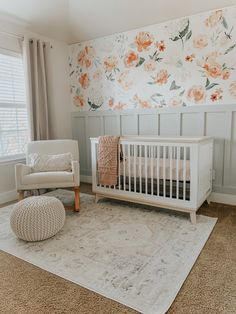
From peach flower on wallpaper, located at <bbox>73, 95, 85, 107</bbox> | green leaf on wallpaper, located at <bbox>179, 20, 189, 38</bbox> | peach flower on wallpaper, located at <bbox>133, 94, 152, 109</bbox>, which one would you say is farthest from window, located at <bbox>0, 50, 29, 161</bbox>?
green leaf on wallpaper, located at <bbox>179, 20, 189, 38</bbox>

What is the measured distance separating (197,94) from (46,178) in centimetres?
201

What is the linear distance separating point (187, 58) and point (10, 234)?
8.87ft

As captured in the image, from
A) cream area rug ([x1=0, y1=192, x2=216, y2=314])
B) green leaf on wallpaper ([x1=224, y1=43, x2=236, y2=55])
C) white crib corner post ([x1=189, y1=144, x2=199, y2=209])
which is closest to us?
cream area rug ([x1=0, y1=192, x2=216, y2=314])

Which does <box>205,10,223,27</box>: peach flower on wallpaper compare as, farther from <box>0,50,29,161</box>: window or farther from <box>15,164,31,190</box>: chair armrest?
<box>15,164,31,190</box>: chair armrest

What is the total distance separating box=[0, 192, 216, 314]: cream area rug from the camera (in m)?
1.42

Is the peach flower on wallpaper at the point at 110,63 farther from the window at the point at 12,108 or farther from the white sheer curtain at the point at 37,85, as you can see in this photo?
the window at the point at 12,108

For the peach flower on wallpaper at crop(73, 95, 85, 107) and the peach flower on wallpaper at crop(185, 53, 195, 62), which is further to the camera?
the peach flower on wallpaper at crop(73, 95, 85, 107)

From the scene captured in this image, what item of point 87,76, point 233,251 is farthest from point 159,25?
point 233,251

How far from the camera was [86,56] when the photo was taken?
12.2 ft

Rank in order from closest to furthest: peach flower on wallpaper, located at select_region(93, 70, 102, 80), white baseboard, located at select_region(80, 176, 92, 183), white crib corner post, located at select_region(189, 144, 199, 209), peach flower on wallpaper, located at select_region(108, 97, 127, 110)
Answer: white crib corner post, located at select_region(189, 144, 199, 209) < peach flower on wallpaper, located at select_region(108, 97, 127, 110) < peach flower on wallpaper, located at select_region(93, 70, 102, 80) < white baseboard, located at select_region(80, 176, 92, 183)

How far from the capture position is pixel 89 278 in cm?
152

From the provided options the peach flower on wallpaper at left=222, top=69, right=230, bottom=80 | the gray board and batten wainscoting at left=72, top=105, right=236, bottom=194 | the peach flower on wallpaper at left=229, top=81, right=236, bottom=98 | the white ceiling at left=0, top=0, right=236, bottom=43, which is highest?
the white ceiling at left=0, top=0, right=236, bottom=43

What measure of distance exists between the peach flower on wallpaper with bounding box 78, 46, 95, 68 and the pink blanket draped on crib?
1.59 m

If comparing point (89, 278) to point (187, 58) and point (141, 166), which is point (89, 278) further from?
point (187, 58)
